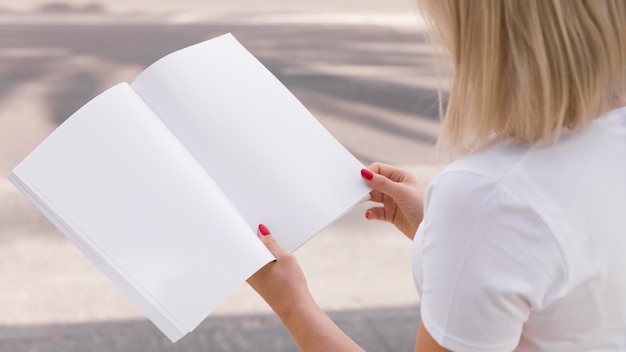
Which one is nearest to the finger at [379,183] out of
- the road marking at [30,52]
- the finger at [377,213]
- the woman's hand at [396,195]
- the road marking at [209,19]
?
the woman's hand at [396,195]

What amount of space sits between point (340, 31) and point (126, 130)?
819cm

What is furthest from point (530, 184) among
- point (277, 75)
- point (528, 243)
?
point (277, 75)

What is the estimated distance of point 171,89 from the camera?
1.40m

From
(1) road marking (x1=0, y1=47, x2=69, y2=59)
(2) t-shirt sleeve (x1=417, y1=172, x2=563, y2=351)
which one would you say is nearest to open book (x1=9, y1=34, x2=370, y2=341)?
(2) t-shirt sleeve (x1=417, y1=172, x2=563, y2=351)

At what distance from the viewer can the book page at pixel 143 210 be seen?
1.16m

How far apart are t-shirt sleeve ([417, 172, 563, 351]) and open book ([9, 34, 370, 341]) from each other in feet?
1.15

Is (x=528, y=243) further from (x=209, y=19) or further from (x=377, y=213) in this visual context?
(x=209, y=19)

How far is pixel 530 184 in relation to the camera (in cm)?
91

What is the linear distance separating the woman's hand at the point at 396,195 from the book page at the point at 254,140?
0.03 m

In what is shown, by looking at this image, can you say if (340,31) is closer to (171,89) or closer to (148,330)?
(148,330)

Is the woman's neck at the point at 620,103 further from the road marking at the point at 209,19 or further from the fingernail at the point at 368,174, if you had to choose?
the road marking at the point at 209,19

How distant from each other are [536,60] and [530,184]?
14cm

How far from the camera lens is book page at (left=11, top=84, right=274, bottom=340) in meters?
1.16

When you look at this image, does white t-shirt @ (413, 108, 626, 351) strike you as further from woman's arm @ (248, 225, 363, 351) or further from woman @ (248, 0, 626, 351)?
woman's arm @ (248, 225, 363, 351)
